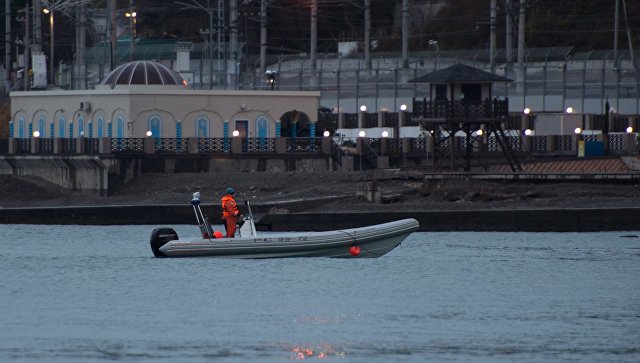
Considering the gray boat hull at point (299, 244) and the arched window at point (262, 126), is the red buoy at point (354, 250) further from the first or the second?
the arched window at point (262, 126)

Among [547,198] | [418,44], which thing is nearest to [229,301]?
[547,198]

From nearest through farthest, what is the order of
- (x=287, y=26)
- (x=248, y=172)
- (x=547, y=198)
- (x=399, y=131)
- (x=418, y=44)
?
(x=547, y=198) < (x=248, y=172) < (x=399, y=131) < (x=418, y=44) < (x=287, y=26)

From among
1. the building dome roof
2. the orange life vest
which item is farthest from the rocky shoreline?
the building dome roof

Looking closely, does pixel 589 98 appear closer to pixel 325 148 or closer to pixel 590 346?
pixel 325 148

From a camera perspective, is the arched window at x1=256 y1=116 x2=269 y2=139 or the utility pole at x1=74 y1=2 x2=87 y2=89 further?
the utility pole at x1=74 y1=2 x2=87 y2=89

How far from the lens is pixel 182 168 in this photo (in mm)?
81062

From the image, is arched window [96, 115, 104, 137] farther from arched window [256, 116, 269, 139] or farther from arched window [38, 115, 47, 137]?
arched window [256, 116, 269, 139]

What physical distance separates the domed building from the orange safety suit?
1409 inches

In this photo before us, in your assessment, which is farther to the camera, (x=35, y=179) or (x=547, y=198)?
(x=35, y=179)

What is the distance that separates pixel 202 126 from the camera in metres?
→ 86.0

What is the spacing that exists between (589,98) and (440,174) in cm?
3261

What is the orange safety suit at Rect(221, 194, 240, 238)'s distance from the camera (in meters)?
48.3

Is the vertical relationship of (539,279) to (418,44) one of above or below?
below

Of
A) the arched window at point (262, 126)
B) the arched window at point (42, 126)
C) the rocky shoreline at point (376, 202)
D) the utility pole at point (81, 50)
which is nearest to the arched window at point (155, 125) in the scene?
the arched window at point (262, 126)
